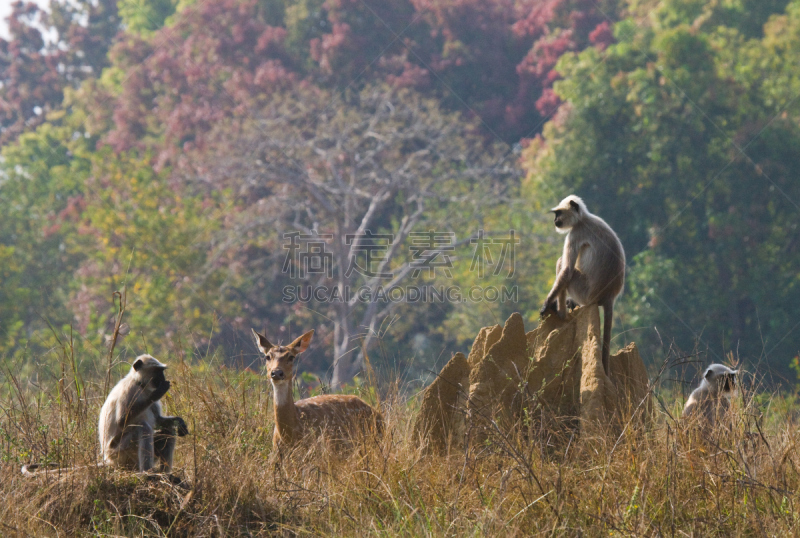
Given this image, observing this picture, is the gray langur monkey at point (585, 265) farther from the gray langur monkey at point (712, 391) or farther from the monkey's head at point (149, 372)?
the monkey's head at point (149, 372)

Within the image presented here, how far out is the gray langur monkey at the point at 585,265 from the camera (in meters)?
5.93

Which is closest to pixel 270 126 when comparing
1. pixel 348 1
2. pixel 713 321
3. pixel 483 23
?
pixel 348 1

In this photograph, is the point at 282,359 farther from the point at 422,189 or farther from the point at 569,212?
the point at 422,189

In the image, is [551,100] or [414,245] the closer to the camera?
[414,245]

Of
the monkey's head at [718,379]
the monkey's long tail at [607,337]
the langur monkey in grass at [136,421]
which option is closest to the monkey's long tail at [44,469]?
the langur monkey in grass at [136,421]

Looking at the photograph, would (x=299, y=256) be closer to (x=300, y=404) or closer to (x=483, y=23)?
(x=483, y=23)

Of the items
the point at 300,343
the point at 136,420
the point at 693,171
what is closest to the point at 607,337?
the point at 300,343

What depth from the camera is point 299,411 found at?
5.50 meters

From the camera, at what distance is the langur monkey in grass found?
4332 millimetres

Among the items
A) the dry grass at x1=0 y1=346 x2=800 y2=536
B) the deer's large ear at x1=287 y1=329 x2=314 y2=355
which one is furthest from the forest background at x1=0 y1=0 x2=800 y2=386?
the dry grass at x1=0 y1=346 x2=800 y2=536

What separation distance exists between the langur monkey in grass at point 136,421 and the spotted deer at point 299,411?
92 centimetres

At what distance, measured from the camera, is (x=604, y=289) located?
19.5 ft

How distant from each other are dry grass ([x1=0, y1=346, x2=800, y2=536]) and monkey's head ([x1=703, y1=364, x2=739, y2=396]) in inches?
19.6

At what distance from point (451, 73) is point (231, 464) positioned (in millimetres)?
19871
